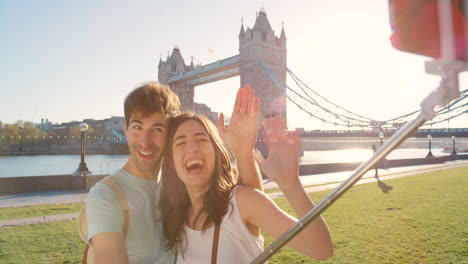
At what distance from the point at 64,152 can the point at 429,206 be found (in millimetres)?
62792

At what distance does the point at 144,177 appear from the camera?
196 centimetres

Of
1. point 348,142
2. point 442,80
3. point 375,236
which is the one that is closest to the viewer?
point 442,80

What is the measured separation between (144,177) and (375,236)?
369 centimetres

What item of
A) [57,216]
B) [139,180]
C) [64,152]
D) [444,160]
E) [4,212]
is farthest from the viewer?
[64,152]

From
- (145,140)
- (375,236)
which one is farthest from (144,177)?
(375,236)

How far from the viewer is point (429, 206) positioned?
6.43 metres

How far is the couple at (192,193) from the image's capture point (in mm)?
1297

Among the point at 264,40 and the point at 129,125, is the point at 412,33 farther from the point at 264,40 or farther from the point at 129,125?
the point at 264,40

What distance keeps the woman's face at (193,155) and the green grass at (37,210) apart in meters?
5.80

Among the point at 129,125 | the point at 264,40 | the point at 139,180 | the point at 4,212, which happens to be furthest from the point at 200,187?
the point at 264,40

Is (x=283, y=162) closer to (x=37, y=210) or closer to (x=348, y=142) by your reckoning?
(x=37, y=210)

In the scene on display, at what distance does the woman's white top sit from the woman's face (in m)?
0.21

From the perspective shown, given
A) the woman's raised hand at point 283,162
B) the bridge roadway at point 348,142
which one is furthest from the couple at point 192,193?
the bridge roadway at point 348,142

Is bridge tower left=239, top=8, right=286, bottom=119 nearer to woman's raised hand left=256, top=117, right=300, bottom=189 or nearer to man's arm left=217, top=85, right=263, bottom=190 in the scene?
man's arm left=217, top=85, right=263, bottom=190
